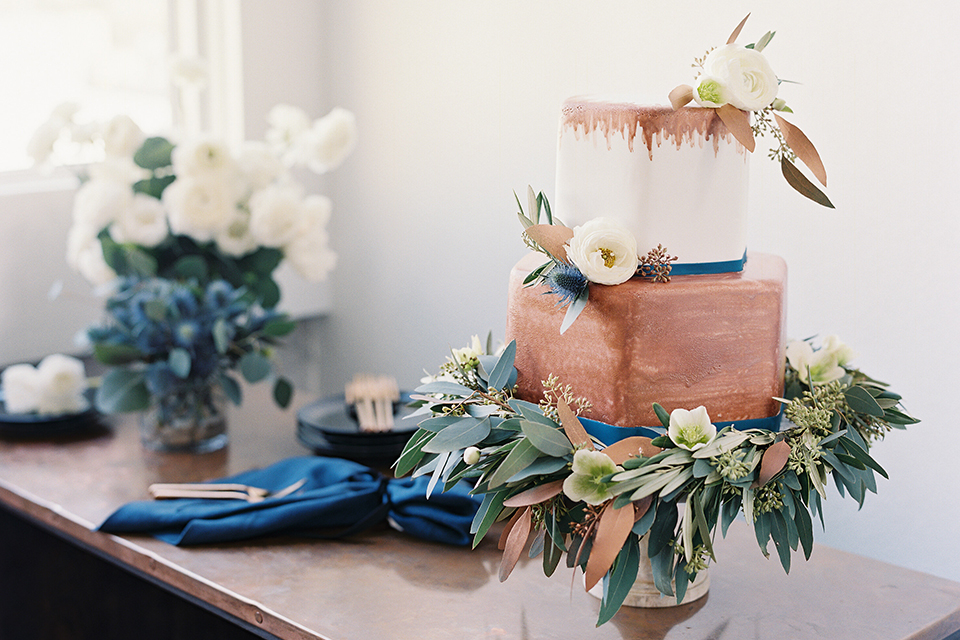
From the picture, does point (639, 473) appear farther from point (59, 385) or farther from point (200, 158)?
point (59, 385)

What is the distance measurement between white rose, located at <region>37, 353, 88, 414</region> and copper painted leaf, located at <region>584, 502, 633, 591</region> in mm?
1078

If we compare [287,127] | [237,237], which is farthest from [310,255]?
[287,127]

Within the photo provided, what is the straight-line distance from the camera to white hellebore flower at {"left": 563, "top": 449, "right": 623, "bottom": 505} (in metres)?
0.76

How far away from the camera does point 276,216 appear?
4.75ft

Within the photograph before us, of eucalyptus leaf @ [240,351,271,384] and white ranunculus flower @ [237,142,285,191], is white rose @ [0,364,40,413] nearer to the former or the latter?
eucalyptus leaf @ [240,351,271,384]

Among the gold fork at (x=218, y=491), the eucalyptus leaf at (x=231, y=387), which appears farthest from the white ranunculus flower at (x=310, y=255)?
the gold fork at (x=218, y=491)

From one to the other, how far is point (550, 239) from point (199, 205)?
0.77 meters

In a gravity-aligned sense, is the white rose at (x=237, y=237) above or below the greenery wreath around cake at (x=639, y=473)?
above

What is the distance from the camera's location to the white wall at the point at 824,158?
104 cm

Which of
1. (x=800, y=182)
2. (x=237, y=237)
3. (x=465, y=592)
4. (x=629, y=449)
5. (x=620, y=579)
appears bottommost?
(x=465, y=592)

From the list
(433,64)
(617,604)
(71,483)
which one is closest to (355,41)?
(433,64)

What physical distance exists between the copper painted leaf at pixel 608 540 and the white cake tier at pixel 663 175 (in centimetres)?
24

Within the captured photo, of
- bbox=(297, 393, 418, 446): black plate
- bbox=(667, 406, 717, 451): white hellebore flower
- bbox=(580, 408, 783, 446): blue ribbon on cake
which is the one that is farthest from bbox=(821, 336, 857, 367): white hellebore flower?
bbox=(297, 393, 418, 446): black plate

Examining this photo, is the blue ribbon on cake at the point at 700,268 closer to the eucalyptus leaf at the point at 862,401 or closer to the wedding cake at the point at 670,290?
the wedding cake at the point at 670,290
